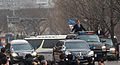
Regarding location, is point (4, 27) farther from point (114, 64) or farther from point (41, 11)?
point (114, 64)

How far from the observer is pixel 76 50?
Result: 92.3 feet

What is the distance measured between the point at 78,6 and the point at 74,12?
10.1 feet

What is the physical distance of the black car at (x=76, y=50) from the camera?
2795 centimetres

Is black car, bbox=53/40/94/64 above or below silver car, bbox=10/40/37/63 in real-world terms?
above

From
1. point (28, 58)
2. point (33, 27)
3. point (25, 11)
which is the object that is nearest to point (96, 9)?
point (28, 58)

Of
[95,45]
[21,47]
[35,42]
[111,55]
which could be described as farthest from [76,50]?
[111,55]

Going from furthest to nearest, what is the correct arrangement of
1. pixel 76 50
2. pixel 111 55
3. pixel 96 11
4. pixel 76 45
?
pixel 96 11, pixel 111 55, pixel 76 45, pixel 76 50

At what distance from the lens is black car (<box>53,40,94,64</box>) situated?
28.0m

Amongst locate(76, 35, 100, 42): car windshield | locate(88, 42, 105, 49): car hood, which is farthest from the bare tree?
locate(88, 42, 105, 49): car hood

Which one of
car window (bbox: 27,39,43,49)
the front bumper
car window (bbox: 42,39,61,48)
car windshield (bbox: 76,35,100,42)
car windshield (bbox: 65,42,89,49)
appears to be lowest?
the front bumper

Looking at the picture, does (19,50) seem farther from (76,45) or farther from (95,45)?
(95,45)

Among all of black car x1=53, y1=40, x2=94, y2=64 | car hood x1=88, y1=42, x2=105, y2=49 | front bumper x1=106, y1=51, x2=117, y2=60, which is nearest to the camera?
black car x1=53, y1=40, x2=94, y2=64

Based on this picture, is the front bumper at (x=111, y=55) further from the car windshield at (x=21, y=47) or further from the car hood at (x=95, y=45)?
the car windshield at (x=21, y=47)

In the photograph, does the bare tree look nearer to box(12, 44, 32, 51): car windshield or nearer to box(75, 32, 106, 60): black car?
box(75, 32, 106, 60): black car
